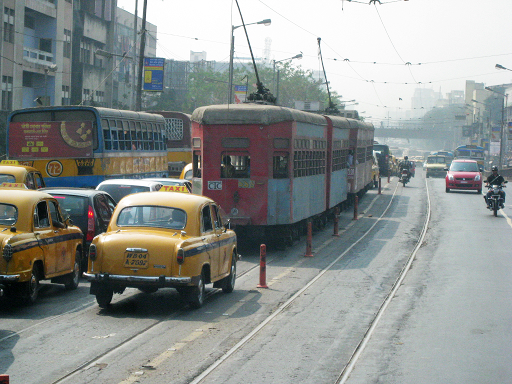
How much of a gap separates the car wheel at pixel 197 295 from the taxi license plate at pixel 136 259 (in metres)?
0.77

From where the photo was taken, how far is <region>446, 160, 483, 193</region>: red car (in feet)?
130

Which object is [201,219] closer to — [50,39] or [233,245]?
[233,245]

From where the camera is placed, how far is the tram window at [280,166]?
17.3 m

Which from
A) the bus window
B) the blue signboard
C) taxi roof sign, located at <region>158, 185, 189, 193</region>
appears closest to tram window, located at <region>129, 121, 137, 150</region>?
the bus window

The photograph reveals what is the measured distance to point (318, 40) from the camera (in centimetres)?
2972

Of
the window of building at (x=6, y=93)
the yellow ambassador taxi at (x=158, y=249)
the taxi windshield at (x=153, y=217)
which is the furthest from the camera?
the window of building at (x=6, y=93)

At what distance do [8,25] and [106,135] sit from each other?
72.9 ft

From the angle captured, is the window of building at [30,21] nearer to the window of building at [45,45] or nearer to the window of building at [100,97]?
A: the window of building at [45,45]

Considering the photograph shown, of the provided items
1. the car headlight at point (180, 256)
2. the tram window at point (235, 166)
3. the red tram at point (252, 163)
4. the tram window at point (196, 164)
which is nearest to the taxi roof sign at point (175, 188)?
the tram window at point (196, 164)

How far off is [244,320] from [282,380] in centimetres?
285

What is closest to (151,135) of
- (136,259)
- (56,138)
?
(56,138)

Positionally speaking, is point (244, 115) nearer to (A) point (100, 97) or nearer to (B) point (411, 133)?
(A) point (100, 97)

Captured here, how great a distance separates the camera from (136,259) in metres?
9.75

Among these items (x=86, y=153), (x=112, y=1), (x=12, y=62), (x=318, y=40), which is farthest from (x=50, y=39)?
(x=86, y=153)
